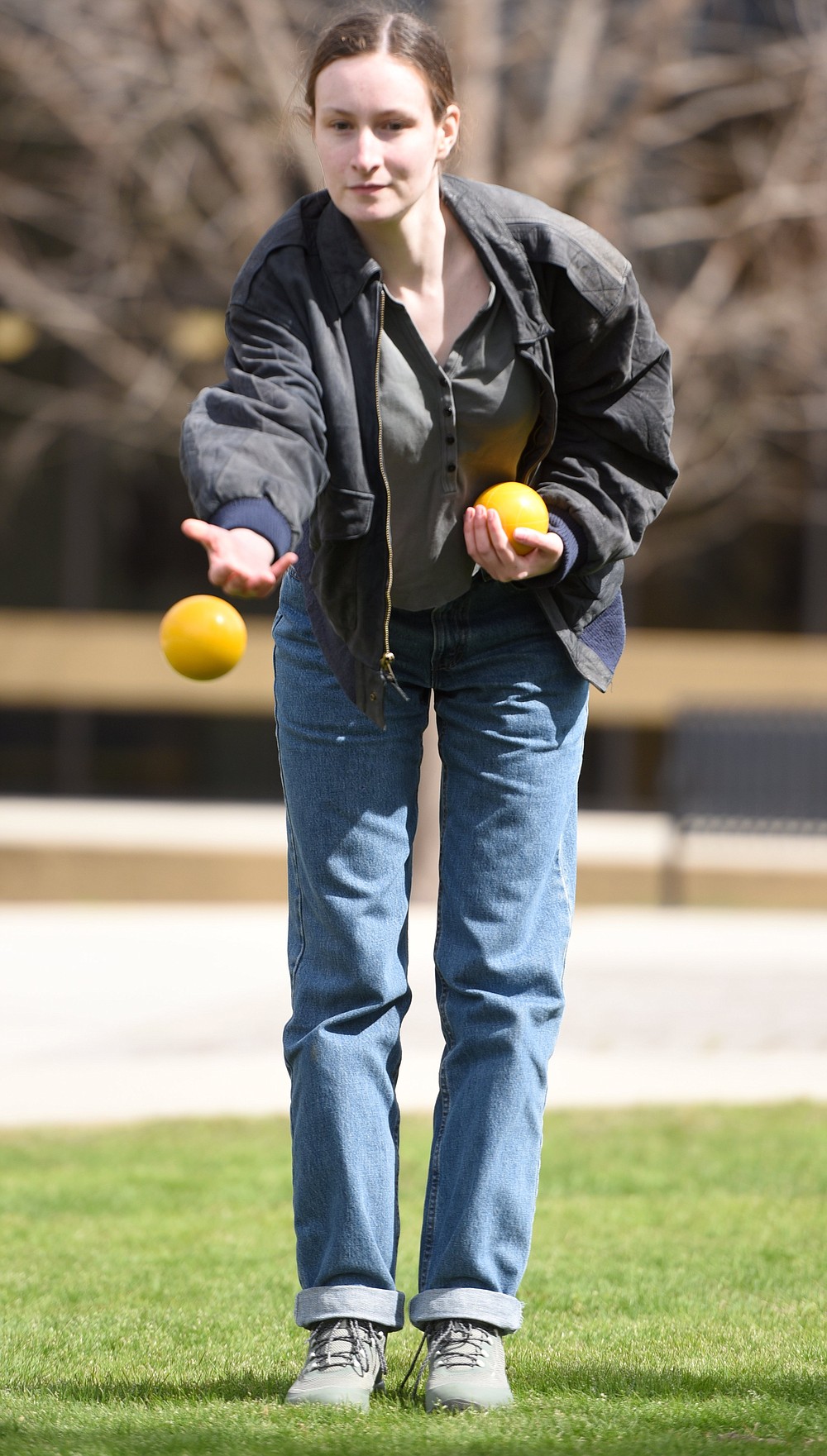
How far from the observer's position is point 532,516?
2.58 m

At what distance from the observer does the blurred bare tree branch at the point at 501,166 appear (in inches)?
385

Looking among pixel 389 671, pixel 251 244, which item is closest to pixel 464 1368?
pixel 389 671

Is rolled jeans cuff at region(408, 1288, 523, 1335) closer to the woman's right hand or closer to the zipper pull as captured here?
the zipper pull

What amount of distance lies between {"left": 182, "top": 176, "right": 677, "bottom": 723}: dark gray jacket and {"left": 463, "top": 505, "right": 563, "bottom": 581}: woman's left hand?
71 millimetres

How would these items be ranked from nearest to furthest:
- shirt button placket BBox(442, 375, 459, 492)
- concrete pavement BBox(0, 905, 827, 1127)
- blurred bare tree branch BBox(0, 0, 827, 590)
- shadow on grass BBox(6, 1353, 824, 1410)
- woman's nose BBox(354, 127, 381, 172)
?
1. woman's nose BBox(354, 127, 381, 172)
2. shirt button placket BBox(442, 375, 459, 492)
3. shadow on grass BBox(6, 1353, 824, 1410)
4. concrete pavement BBox(0, 905, 827, 1127)
5. blurred bare tree branch BBox(0, 0, 827, 590)

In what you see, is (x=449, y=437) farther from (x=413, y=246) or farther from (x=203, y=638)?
(x=203, y=638)

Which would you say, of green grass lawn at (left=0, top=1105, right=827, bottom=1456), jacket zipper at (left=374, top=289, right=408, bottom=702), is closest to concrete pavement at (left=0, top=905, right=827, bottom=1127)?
green grass lawn at (left=0, top=1105, right=827, bottom=1456)

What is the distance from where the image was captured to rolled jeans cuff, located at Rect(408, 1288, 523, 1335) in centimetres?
268

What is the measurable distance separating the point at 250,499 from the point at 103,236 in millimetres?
9626

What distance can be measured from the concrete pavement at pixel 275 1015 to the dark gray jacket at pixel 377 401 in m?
3.06

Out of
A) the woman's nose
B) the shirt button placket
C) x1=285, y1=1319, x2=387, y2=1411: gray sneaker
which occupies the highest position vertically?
the woman's nose

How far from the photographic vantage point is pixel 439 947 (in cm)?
280

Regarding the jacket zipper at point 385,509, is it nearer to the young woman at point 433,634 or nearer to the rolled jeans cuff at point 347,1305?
the young woman at point 433,634

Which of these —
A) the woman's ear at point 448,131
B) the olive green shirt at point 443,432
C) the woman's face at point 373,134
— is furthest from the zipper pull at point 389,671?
the woman's ear at point 448,131
